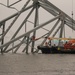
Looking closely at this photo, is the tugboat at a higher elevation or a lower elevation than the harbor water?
higher

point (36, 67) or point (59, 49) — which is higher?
point (59, 49)

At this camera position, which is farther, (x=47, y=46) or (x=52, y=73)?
(x=47, y=46)

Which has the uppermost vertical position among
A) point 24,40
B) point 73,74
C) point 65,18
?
point 65,18

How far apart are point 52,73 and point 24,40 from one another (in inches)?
1308

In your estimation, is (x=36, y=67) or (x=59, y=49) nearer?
(x=36, y=67)

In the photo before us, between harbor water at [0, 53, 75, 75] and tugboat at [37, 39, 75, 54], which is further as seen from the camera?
tugboat at [37, 39, 75, 54]

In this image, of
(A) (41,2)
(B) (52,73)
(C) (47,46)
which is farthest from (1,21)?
(B) (52,73)

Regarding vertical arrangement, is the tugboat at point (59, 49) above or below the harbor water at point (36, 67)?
above

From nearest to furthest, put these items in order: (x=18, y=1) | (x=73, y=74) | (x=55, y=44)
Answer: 1. (x=73, y=74)
2. (x=18, y=1)
3. (x=55, y=44)

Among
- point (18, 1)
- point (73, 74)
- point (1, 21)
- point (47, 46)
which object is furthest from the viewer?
point (47, 46)

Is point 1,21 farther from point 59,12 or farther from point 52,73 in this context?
point 52,73

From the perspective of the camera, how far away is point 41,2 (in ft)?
196

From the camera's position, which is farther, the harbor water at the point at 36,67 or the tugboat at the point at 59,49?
the tugboat at the point at 59,49

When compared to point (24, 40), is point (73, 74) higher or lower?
lower
